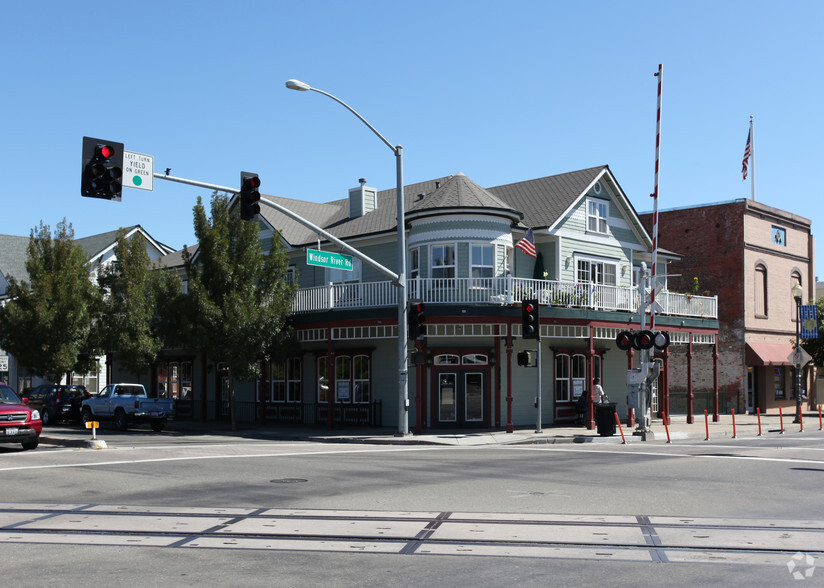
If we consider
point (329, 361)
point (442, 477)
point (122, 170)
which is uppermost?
point (122, 170)

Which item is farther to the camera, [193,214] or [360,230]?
[360,230]

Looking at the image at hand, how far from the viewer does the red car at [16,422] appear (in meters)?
19.7

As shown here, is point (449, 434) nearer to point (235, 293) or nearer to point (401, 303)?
point (401, 303)

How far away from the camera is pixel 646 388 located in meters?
25.6

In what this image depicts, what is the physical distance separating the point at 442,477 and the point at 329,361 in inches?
574

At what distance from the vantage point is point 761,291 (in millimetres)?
40906

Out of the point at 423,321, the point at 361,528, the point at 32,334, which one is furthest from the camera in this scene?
the point at 32,334

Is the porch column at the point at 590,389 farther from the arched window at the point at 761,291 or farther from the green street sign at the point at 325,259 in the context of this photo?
the arched window at the point at 761,291

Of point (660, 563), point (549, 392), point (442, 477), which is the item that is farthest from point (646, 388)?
point (660, 563)

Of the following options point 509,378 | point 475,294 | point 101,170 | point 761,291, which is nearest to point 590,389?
point 509,378

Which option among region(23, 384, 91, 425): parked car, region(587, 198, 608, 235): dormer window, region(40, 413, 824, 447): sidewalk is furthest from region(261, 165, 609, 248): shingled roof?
region(23, 384, 91, 425): parked car

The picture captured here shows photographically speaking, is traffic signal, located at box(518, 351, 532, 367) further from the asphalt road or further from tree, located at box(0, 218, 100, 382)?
tree, located at box(0, 218, 100, 382)

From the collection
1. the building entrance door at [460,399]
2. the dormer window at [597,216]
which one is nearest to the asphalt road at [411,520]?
the building entrance door at [460,399]

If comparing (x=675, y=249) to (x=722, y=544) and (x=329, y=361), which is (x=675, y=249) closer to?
(x=329, y=361)
